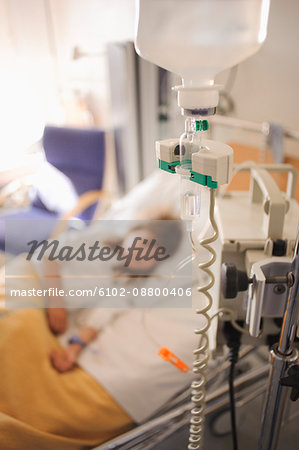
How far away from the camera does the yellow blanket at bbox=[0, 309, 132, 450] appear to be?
88 centimetres

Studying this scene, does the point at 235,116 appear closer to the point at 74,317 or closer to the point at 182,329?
the point at 182,329

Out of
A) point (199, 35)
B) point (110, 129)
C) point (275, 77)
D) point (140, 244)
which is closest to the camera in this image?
point (199, 35)

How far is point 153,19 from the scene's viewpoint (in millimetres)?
470

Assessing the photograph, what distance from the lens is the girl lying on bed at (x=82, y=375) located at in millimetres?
920

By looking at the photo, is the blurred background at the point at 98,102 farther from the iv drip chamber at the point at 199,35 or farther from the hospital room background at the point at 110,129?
the iv drip chamber at the point at 199,35

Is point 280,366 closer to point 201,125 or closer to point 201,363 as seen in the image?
point 201,363

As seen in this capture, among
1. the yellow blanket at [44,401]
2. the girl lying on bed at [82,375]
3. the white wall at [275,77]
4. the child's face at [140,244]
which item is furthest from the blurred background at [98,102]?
the yellow blanket at [44,401]

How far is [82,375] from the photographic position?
1.07m

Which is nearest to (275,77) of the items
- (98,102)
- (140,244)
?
(140,244)

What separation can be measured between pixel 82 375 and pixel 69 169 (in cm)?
164

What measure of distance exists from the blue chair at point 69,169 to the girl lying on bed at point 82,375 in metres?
1.06

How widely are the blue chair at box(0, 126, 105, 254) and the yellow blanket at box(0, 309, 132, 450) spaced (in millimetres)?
1182

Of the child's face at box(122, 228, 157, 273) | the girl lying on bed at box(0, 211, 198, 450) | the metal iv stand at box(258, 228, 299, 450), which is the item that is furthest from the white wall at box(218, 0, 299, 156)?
the metal iv stand at box(258, 228, 299, 450)

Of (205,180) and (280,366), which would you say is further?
(280,366)
